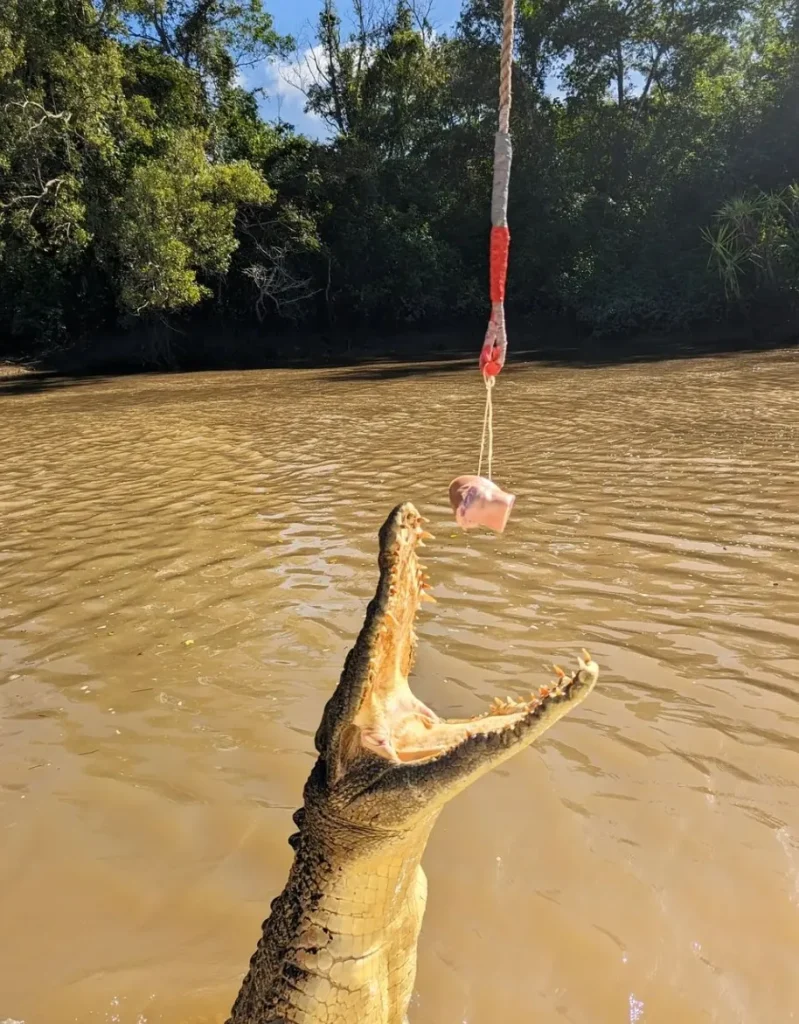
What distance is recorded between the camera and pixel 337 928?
6.26 ft

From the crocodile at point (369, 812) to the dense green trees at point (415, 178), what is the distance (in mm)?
19627

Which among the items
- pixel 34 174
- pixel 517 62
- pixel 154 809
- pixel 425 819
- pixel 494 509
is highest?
pixel 517 62

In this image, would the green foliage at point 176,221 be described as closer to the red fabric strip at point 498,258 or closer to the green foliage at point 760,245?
the green foliage at point 760,245

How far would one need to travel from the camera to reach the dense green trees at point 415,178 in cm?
1975

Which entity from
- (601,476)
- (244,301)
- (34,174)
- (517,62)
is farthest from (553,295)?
(601,476)

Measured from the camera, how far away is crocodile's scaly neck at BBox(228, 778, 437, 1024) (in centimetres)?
190

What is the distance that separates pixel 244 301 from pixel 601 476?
22.2 m

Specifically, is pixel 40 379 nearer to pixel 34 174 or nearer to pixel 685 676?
pixel 34 174

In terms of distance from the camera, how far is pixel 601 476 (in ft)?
24.1

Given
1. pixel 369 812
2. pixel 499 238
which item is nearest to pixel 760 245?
pixel 499 238

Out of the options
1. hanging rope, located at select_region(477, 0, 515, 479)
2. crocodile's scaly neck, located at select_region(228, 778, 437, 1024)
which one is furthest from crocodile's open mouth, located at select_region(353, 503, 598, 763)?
hanging rope, located at select_region(477, 0, 515, 479)

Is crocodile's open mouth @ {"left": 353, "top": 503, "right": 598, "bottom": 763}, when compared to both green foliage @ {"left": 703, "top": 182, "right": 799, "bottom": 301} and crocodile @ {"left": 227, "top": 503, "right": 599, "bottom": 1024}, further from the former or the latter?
green foliage @ {"left": 703, "top": 182, "right": 799, "bottom": 301}

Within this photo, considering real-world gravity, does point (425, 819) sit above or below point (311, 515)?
above

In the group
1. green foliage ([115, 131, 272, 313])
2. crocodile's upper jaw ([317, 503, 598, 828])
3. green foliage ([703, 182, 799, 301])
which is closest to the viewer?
crocodile's upper jaw ([317, 503, 598, 828])
